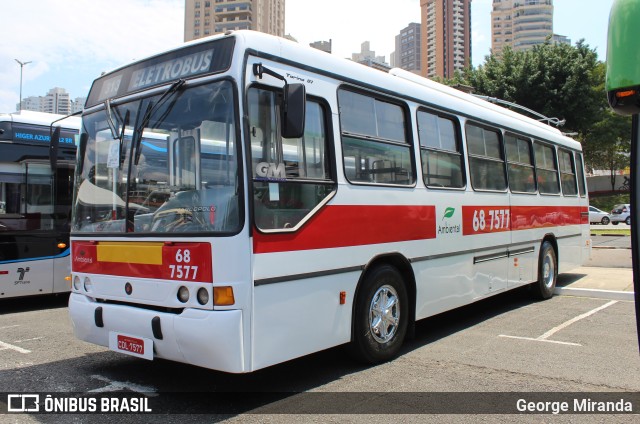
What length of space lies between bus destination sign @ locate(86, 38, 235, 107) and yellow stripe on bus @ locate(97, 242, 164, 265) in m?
1.41

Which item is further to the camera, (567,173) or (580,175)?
(580,175)

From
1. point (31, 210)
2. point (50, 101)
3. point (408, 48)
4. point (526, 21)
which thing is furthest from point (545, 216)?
point (408, 48)

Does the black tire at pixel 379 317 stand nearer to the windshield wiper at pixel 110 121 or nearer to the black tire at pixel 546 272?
the windshield wiper at pixel 110 121

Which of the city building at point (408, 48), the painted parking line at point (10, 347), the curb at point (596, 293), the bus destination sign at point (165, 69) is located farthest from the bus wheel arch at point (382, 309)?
the city building at point (408, 48)

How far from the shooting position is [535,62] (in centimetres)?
3106

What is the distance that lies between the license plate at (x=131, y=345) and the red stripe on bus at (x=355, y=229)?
1227 mm

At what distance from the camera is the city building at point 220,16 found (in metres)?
116

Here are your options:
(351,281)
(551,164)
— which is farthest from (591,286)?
(351,281)

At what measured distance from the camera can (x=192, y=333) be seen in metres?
3.97

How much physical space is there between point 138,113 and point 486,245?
4923 millimetres

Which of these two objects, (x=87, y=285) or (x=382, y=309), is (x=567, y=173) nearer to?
(x=382, y=309)

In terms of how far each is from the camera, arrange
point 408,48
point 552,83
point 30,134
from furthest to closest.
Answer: point 408,48 → point 552,83 → point 30,134

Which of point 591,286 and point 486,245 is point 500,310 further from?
point 591,286

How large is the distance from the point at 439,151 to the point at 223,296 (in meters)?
3.65
